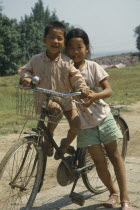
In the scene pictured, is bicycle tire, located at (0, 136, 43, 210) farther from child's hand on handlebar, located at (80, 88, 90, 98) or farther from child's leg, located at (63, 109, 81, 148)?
child's hand on handlebar, located at (80, 88, 90, 98)

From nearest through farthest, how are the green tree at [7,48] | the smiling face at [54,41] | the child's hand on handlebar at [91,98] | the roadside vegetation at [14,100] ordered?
the child's hand on handlebar at [91,98]
the smiling face at [54,41]
the roadside vegetation at [14,100]
the green tree at [7,48]

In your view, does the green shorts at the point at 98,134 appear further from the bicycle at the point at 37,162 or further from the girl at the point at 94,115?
the bicycle at the point at 37,162

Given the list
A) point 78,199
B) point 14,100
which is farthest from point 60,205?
point 14,100

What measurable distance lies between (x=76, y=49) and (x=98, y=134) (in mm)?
785

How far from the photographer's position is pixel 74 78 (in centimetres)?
333

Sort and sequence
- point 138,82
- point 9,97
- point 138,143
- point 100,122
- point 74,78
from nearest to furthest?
point 74,78
point 100,122
point 138,143
point 9,97
point 138,82

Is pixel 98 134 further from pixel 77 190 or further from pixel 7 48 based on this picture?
pixel 7 48

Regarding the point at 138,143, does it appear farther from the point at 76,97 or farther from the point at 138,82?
the point at 138,82

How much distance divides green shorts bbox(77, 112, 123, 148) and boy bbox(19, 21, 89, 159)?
0.48 ft

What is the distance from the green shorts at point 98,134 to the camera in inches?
140

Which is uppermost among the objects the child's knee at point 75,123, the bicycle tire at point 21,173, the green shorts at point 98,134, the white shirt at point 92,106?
the white shirt at point 92,106

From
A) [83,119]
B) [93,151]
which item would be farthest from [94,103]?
[93,151]

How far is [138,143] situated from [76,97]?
326 centimetres

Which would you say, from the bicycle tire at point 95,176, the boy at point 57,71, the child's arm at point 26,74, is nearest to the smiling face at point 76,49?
the boy at point 57,71
